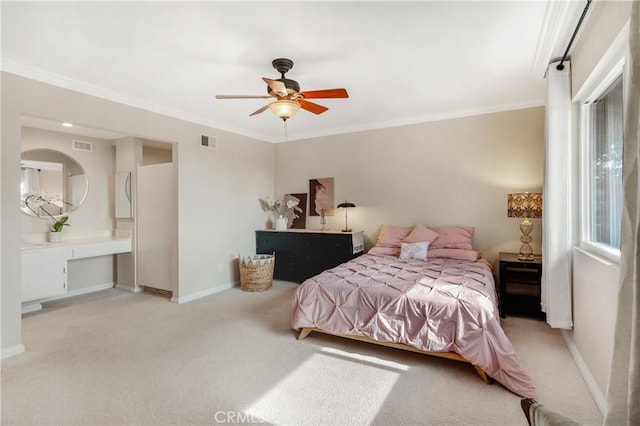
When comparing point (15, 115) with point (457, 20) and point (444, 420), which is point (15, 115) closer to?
point (457, 20)

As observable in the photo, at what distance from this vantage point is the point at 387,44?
2512 millimetres

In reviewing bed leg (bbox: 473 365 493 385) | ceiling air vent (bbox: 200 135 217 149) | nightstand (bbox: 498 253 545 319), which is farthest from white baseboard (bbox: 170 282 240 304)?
nightstand (bbox: 498 253 545 319)

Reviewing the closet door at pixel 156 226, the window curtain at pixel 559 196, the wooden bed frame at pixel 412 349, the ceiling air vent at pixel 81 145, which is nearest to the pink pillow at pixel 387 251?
the wooden bed frame at pixel 412 349

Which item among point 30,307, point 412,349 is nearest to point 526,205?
point 412,349

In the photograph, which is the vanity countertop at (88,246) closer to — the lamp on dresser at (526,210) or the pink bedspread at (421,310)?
the pink bedspread at (421,310)

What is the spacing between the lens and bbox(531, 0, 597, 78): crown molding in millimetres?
2035

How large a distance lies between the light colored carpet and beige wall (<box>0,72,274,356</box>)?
0.83 m

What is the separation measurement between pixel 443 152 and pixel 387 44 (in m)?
2.34

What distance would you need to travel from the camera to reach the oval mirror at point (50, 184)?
437 centimetres

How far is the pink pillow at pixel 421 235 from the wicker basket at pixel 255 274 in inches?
82.5

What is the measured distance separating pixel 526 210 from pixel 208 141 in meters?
4.25

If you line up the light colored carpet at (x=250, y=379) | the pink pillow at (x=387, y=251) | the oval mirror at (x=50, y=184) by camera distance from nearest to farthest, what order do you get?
the light colored carpet at (x=250, y=379) → the pink pillow at (x=387, y=251) → the oval mirror at (x=50, y=184)

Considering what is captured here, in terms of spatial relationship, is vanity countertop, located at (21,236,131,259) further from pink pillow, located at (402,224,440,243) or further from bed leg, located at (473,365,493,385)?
bed leg, located at (473,365,493,385)

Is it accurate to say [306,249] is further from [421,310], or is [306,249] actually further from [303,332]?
[421,310]
